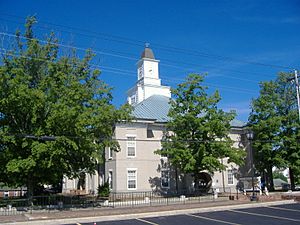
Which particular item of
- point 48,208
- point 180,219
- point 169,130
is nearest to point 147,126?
point 169,130

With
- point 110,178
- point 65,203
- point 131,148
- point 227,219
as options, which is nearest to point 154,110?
point 131,148

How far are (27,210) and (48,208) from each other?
1.59m

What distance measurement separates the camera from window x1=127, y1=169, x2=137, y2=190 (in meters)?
36.2

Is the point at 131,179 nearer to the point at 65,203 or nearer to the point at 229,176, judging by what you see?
the point at 65,203

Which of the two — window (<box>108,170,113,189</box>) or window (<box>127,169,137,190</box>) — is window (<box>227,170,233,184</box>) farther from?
window (<box>108,170,113,189</box>)

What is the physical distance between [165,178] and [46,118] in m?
18.3

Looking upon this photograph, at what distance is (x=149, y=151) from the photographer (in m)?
38.4

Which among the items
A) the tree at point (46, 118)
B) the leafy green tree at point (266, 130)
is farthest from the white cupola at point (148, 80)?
the tree at point (46, 118)

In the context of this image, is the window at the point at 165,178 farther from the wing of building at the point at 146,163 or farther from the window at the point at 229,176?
the window at the point at 229,176

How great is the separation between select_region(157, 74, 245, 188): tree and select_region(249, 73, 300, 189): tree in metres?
6.60

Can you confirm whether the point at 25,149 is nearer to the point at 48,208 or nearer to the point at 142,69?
the point at 48,208

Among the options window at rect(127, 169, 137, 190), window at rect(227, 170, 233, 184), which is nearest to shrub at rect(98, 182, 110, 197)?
window at rect(127, 169, 137, 190)

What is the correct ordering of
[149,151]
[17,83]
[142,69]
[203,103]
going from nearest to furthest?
1. [17,83]
2. [203,103]
3. [149,151]
4. [142,69]

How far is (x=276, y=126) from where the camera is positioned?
39.9m
